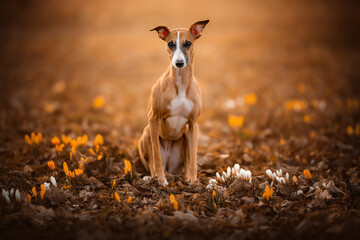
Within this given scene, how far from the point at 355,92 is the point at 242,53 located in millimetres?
5601

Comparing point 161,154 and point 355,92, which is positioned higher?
point 355,92

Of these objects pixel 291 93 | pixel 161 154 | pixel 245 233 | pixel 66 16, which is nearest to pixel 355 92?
pixel 291 93

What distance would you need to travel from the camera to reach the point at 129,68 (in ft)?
41.3

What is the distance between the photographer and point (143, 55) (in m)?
13.7

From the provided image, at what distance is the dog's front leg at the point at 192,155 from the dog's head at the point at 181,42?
3.32 ft

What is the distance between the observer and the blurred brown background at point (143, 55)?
8.88 m

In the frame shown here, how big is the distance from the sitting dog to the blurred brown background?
2794 mm

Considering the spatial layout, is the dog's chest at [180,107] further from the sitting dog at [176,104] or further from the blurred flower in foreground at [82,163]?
the blurred flower in foreground at [82,163]

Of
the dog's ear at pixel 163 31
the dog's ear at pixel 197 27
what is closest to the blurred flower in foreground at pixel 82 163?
the dog's ear at pixel 163 31

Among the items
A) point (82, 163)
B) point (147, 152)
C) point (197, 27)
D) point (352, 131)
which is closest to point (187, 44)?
point (197, 27)

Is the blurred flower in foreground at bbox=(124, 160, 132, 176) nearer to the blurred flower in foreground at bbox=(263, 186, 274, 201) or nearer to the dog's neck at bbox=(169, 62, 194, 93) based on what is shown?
the dog's neck at bbox=(169, 62, 194, 93)

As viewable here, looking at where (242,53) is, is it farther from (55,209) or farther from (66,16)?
(66,16)

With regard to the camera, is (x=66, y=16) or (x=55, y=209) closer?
(x=55, y=209)

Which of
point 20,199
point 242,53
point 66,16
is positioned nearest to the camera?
point 20,199
